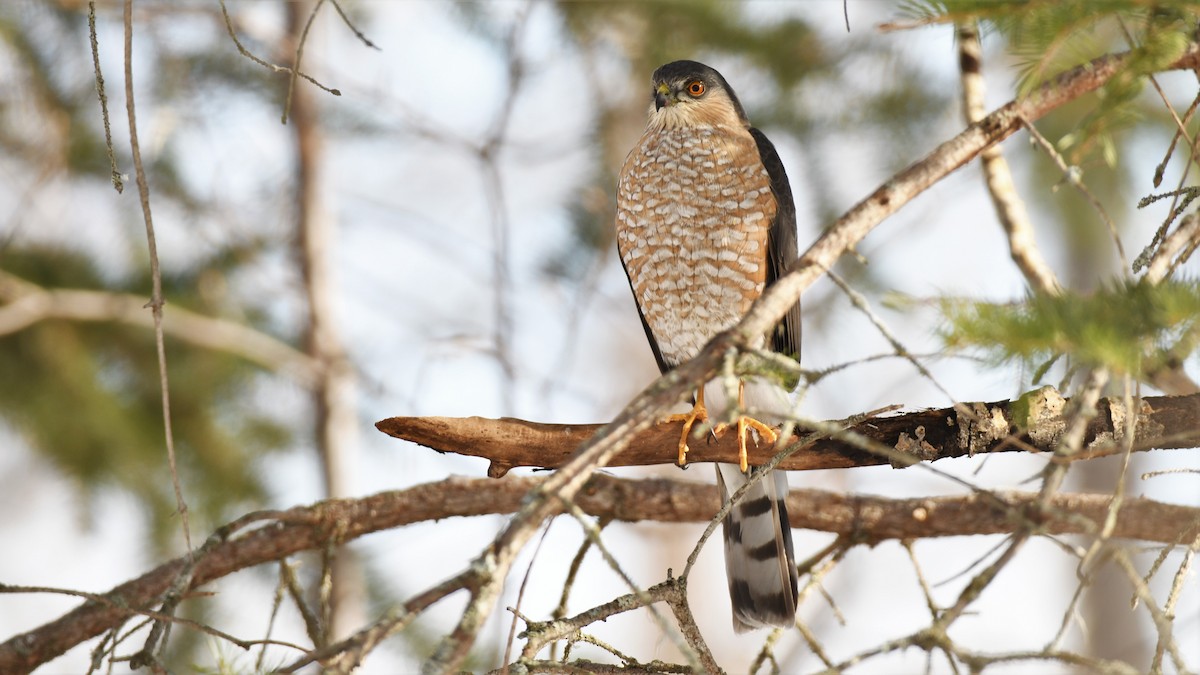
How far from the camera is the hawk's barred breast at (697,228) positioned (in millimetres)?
3688

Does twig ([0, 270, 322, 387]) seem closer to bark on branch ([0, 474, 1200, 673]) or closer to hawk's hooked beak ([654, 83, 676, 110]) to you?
bark on branch ([0, 474, 1200, 673])

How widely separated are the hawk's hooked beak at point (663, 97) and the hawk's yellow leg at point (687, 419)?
117 centimetres

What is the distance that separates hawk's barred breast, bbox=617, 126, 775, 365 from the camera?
12.1ft

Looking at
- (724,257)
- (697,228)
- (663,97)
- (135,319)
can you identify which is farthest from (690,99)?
(135,319)

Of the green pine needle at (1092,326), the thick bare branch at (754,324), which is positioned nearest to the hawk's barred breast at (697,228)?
the thick bare branch at (754,324)

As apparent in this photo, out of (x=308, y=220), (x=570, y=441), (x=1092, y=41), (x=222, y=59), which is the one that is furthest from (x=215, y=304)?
(x=1092, y=41)

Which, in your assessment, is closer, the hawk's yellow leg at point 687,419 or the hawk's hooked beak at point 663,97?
the hawk's yellow leg at point 687,419

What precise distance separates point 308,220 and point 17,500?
675cm

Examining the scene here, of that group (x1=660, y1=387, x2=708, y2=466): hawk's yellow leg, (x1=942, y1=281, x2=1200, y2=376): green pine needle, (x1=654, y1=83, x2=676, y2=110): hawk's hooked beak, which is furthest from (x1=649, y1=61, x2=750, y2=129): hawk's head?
(x1=942, y1=281, x2=1200, y2=376): green pine needle

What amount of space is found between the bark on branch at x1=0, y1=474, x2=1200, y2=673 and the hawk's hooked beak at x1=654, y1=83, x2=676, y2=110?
1.54 meters

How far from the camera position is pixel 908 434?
103 inches

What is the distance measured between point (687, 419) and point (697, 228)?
0.70 m

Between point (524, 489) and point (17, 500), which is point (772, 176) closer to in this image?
point (524, 489)

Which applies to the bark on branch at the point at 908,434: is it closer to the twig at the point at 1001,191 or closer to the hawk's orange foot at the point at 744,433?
the hawk's orange foot at the point at 744,433
